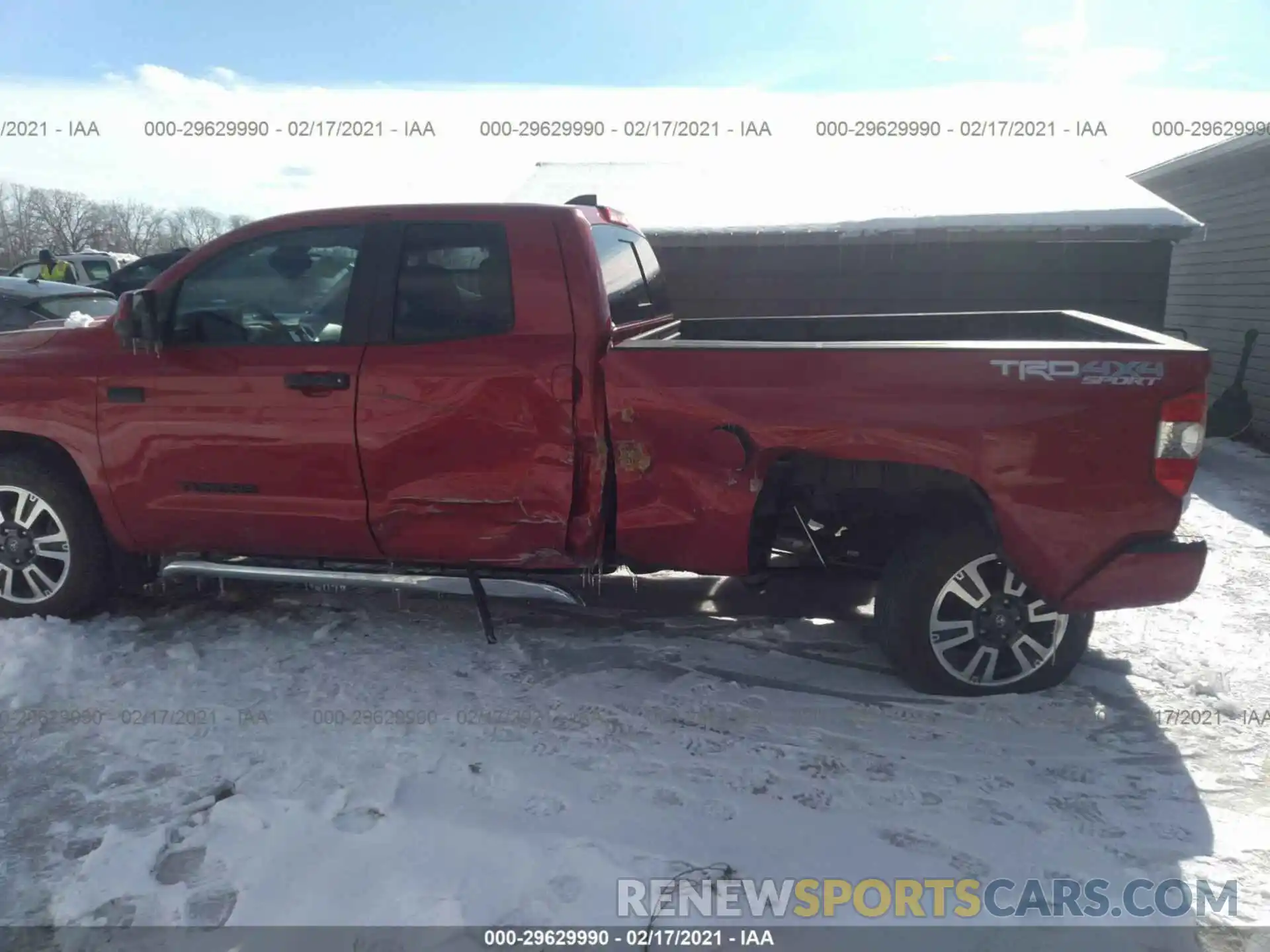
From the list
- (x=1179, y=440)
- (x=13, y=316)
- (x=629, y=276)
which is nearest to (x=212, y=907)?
(x=629, y=276)

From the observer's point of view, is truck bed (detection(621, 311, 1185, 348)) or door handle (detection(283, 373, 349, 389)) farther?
truck bed (detection(621, 311, 1185, 348))

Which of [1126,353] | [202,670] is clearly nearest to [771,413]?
[1126,353]

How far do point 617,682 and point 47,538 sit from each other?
2.92 metres

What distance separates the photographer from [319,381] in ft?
13.5

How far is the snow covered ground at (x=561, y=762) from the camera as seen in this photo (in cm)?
287

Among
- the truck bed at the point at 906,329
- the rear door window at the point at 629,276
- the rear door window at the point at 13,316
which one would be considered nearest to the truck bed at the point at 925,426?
the rear door window at the point at 629,276

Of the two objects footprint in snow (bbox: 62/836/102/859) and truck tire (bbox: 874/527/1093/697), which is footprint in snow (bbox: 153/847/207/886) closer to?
footprint in snow (bbox: 62/836/102/859)

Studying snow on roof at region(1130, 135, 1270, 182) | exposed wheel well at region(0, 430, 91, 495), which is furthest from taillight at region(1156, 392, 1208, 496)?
snow on roof at region(1130, 135, 1270, 182)

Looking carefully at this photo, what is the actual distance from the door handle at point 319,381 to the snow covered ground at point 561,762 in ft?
4.22

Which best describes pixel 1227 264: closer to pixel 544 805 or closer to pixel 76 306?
pixel 544 805

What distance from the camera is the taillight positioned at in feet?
11.1

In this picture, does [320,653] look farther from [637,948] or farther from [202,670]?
[637,948]

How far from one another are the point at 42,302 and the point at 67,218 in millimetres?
37545

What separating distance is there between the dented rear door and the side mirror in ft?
3.36
